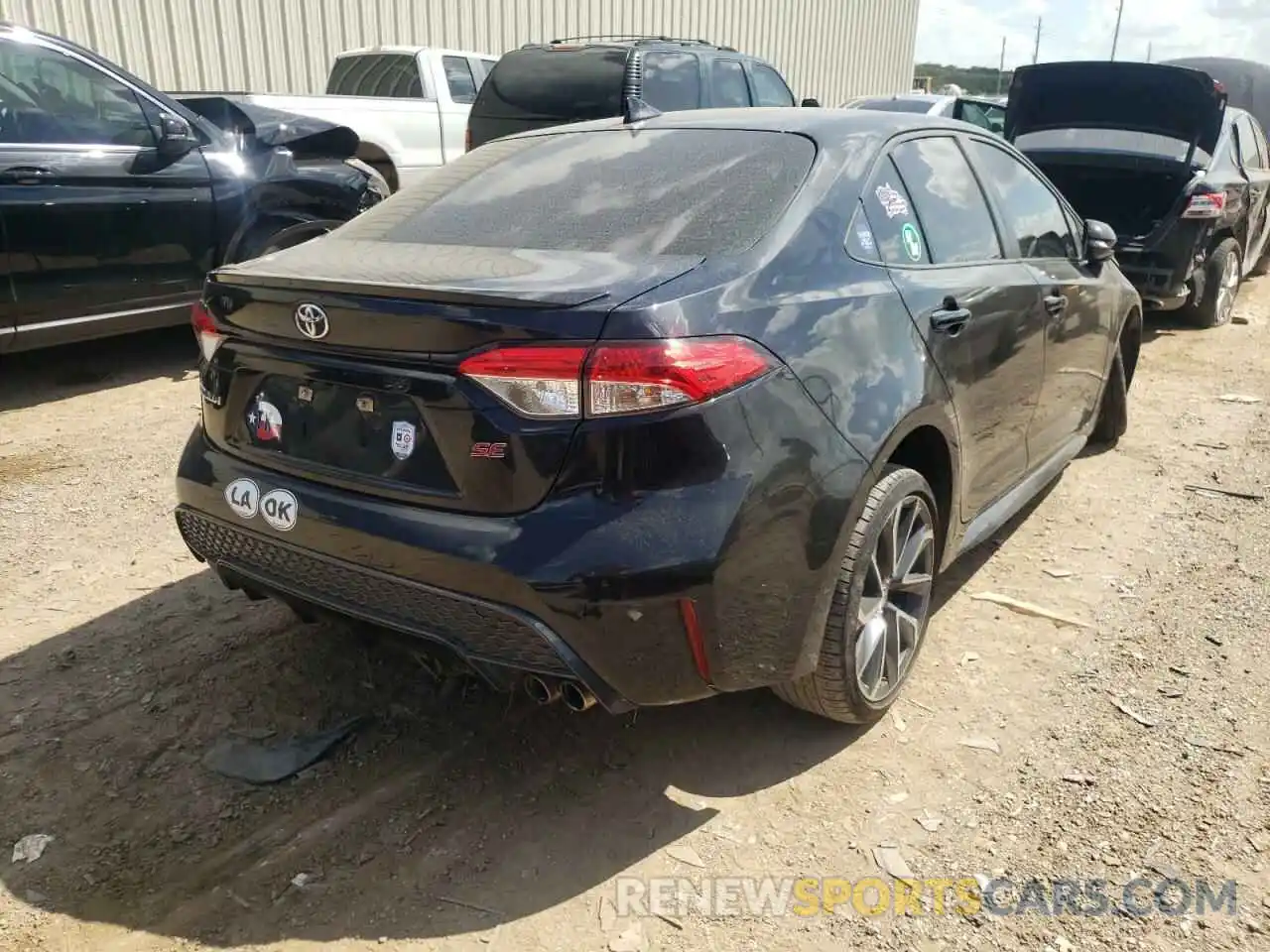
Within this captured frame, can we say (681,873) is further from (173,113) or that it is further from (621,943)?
(173,113)

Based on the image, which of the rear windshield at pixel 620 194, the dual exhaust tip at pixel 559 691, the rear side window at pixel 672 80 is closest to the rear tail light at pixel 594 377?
the rear windshield at pixel 620 194

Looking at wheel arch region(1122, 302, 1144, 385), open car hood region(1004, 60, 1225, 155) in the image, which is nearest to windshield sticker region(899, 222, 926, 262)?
wheel arch region(1122, 302, 1144, 385)

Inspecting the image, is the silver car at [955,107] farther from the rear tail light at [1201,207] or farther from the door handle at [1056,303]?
the door handle at [1056,303]

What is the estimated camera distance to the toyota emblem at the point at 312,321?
2.43m

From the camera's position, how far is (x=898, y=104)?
42.6 ft

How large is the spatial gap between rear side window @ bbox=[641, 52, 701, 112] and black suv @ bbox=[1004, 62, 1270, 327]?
2768 mm

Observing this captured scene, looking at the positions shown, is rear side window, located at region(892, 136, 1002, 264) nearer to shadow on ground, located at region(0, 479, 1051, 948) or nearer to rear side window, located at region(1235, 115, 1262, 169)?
shadow on ground, located at region(0, 479, 1051, 948)

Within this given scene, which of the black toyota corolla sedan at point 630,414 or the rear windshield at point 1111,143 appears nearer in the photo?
the black toyota corolla sedan at point 630,414

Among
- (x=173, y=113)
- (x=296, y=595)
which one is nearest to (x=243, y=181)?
(x=173, y=113)

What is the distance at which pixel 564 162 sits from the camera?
319 cm

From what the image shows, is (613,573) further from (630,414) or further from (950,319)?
(950,319)

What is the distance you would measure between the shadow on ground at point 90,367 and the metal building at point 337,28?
4965mm

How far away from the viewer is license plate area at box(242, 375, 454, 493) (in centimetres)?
234

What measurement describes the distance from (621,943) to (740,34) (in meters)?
20.1
